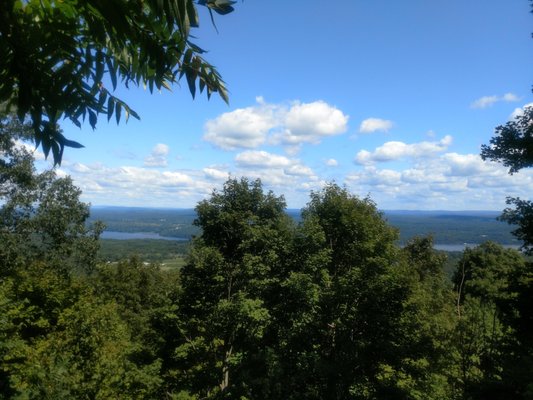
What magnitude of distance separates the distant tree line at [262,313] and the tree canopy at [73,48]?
34.0 feet

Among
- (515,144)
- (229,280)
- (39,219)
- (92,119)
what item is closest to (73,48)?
(92,119)

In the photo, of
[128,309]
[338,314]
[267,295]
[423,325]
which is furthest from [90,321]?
[128,309]

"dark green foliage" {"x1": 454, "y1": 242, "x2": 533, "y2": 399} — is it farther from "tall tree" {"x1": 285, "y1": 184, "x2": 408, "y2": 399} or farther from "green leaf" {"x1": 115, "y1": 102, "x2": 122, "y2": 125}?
"green leaf" {"x1": 115, "y1": 102, "x2": 122, "y2": 125}

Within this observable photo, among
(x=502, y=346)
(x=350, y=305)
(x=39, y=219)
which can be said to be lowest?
(x=502, y=346)

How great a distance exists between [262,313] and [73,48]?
15493mm

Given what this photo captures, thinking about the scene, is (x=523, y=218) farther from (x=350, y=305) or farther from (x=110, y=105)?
(x=110, y=105)

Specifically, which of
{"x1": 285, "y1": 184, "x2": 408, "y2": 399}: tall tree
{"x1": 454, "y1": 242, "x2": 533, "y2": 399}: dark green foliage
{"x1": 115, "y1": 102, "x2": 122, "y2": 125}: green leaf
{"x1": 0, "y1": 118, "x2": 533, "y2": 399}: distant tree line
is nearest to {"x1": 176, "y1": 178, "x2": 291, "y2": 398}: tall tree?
{"x1": 0, "y1": 118, "x2": 533, "y2": 399}: distant tree line

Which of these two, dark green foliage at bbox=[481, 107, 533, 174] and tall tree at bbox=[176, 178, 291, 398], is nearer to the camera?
dark green foliage at bbox=[481, 107, 533, 174]

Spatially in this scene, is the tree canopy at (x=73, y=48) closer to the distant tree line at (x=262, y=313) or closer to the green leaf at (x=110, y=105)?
the green leaf at (x=110, y=105)

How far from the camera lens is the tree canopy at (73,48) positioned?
5.52ft

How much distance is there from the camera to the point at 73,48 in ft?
6.03

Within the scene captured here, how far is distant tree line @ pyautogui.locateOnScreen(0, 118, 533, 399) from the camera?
12969 millimetres

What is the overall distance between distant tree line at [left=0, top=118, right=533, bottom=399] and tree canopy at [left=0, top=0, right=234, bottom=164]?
1038 centimetres

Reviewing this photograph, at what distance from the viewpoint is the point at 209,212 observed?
63.5ft
